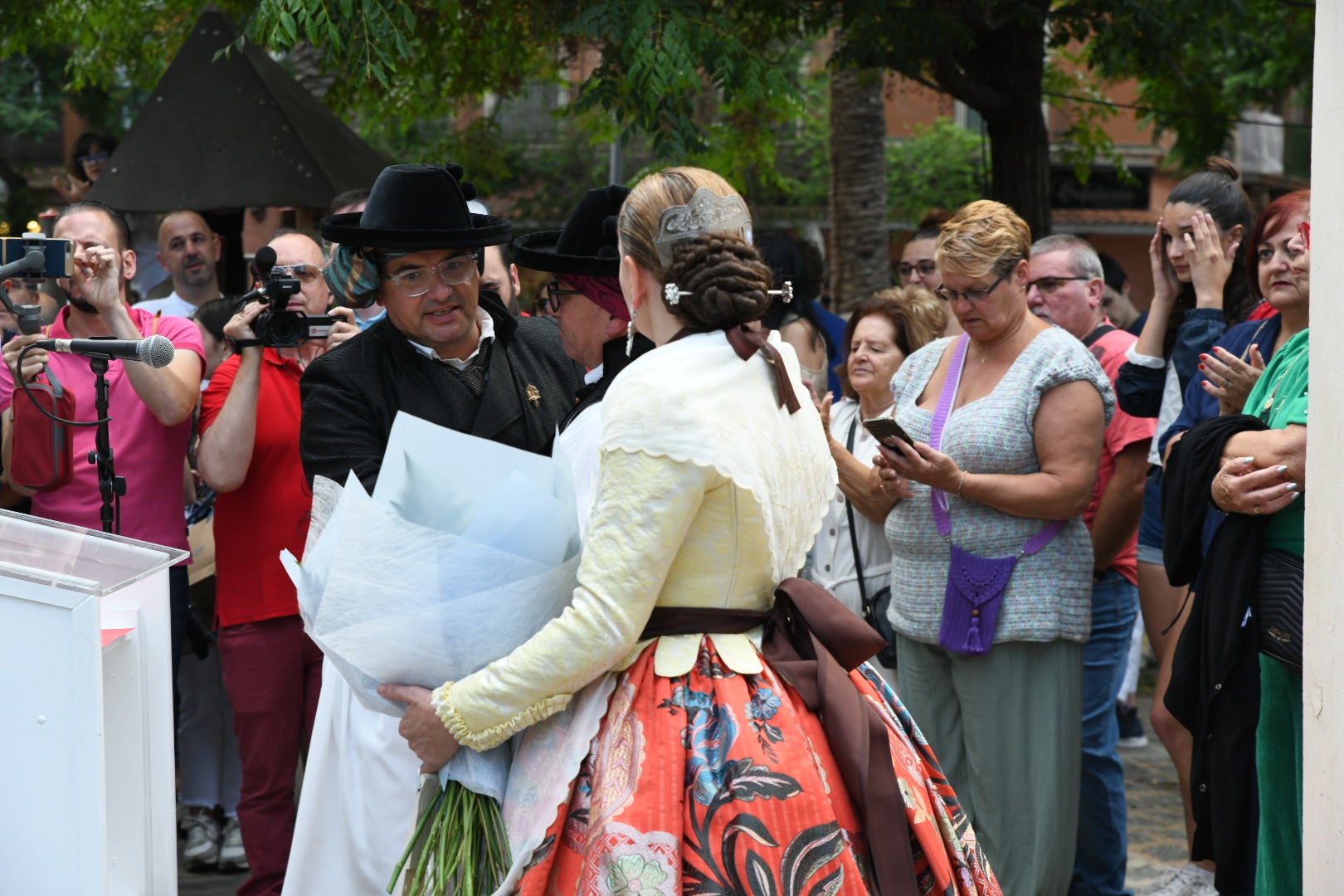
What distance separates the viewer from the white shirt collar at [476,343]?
3627 millimetres

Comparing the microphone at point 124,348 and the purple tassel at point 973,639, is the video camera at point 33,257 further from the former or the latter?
the purple tassel at point 973,639

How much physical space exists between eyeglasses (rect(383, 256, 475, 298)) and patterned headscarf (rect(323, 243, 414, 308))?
35 millimetres

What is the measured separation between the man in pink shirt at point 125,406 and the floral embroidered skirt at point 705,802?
2355 mm

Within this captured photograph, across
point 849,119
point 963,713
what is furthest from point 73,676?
point 849,119

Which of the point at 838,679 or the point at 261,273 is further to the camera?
the point at 261,273

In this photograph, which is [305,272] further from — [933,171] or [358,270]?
[933,171]

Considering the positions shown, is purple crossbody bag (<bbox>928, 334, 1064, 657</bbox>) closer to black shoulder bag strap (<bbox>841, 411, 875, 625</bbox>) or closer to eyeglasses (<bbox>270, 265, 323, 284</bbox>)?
black shoulder bag strap (<bbox>841, 411, 875, 625</bbox>)

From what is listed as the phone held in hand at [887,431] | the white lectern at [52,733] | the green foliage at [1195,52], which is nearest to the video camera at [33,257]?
the white lectern at [52,733]

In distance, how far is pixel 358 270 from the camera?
356 centimetres

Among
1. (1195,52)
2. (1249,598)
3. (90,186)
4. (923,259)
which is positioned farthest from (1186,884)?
(1195,52)

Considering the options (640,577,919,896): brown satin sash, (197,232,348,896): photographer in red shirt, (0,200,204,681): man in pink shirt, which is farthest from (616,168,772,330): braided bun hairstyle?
(0,200,204,681): man in pink shirt

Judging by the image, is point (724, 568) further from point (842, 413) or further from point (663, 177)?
point (842, 413)

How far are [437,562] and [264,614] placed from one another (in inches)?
81.4

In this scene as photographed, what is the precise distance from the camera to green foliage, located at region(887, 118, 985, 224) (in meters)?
20.9
